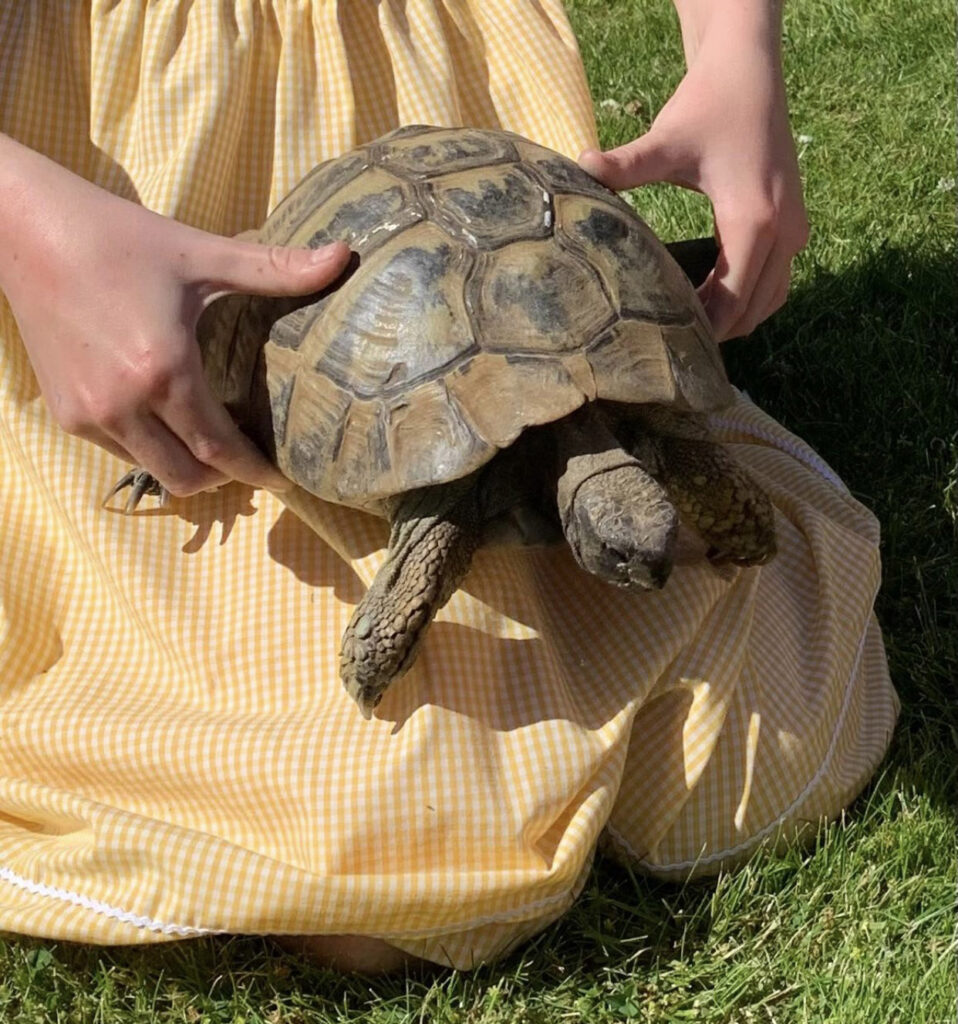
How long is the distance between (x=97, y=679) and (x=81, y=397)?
50 cm

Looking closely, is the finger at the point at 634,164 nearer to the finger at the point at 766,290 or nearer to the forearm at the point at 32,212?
the finger at the point at 766,290

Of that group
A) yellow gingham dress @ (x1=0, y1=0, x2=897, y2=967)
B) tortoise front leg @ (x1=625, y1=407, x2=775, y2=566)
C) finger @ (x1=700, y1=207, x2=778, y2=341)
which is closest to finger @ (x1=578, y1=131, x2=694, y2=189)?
finger @ (x1=700, y1=207, x2=778, y2=341)

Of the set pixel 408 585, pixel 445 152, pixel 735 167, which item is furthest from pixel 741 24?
pixel 408 585

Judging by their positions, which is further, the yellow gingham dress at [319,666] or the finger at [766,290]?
the finger at [766,290]

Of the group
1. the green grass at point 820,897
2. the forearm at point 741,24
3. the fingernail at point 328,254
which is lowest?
the green grass at point 820,897

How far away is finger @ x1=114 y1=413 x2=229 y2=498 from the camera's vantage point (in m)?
1.91

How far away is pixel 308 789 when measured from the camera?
1.85 m

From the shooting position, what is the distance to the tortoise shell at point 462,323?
1.89 m

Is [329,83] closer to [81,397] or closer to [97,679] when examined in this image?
[81,397]

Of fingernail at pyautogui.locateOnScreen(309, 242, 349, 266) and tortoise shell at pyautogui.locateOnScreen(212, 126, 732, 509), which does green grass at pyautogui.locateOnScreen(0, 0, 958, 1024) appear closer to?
tortoise shell at pyautogui.locateOnScreen(212, 126, 732, 509)

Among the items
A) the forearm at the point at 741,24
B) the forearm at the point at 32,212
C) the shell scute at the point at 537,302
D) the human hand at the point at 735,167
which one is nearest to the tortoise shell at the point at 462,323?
the shell scute at the point at 537,302

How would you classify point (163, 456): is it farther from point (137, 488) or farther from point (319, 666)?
point (319, 666)

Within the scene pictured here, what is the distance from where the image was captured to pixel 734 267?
2.29 m

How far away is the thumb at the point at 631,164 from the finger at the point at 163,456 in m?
0.90
